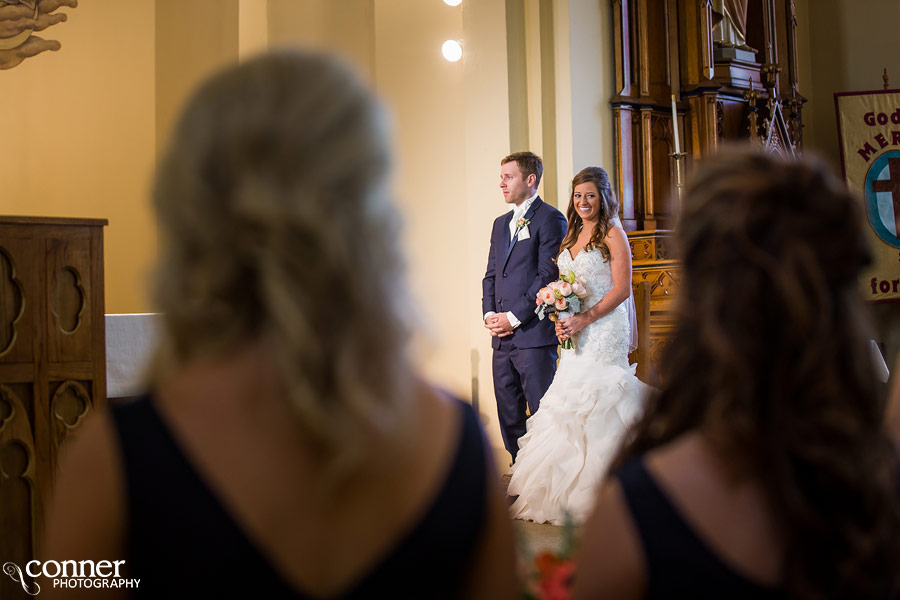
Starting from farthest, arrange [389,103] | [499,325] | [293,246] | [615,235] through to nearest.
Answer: [389,103] → [499,325] → [615,235] → [293,246]

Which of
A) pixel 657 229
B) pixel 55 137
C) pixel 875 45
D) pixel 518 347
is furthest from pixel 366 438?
pixel 875 45

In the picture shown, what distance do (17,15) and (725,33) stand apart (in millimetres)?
6453

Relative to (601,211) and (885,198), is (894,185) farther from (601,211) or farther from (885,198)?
(601,211)

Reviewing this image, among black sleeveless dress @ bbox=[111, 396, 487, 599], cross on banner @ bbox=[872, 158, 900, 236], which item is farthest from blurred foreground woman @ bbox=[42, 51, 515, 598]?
cross on banner @ bbox=[872, 158, 900, 236]

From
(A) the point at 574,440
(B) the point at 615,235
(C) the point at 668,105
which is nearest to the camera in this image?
(A) the point at 574,440

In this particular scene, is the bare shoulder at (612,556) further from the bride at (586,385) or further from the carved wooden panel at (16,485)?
the bride at (586,385)

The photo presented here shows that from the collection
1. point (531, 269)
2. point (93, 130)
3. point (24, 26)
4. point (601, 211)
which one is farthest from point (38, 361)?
point (24, 26)

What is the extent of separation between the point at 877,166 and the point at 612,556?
9.50 meters

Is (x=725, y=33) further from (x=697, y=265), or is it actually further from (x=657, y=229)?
(x=697, y=265)

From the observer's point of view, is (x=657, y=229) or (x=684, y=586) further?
(x=657, y=229)

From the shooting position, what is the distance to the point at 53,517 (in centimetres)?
97

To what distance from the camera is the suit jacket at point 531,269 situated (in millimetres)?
5883

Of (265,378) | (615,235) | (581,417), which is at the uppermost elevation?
(615,235)

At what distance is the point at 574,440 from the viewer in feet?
17.9
